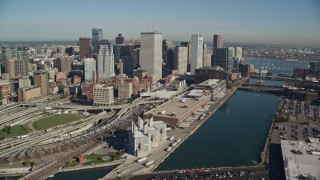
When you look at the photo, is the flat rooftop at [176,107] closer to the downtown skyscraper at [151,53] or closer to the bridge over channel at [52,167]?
the bridge over channel at [52,167]

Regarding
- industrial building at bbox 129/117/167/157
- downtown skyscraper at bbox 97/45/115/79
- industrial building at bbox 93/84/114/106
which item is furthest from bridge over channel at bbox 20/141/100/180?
downtown skyscraper at bbox 97/45/115/79

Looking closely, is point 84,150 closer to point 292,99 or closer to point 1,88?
point 1,88

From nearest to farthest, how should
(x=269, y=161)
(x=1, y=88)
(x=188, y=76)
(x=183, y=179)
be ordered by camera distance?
(x=183, y=179)
(x=269, y=161)
(x=1, y=88)
(x=188, y=76)

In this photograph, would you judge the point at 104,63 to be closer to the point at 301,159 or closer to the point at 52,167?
the point at 52,167

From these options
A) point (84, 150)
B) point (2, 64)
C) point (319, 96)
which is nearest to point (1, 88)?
point (2, 64)

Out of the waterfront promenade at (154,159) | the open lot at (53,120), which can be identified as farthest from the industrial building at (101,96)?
the waterfront promenade at (154,159)

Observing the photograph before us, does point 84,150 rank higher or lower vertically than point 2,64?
lower
